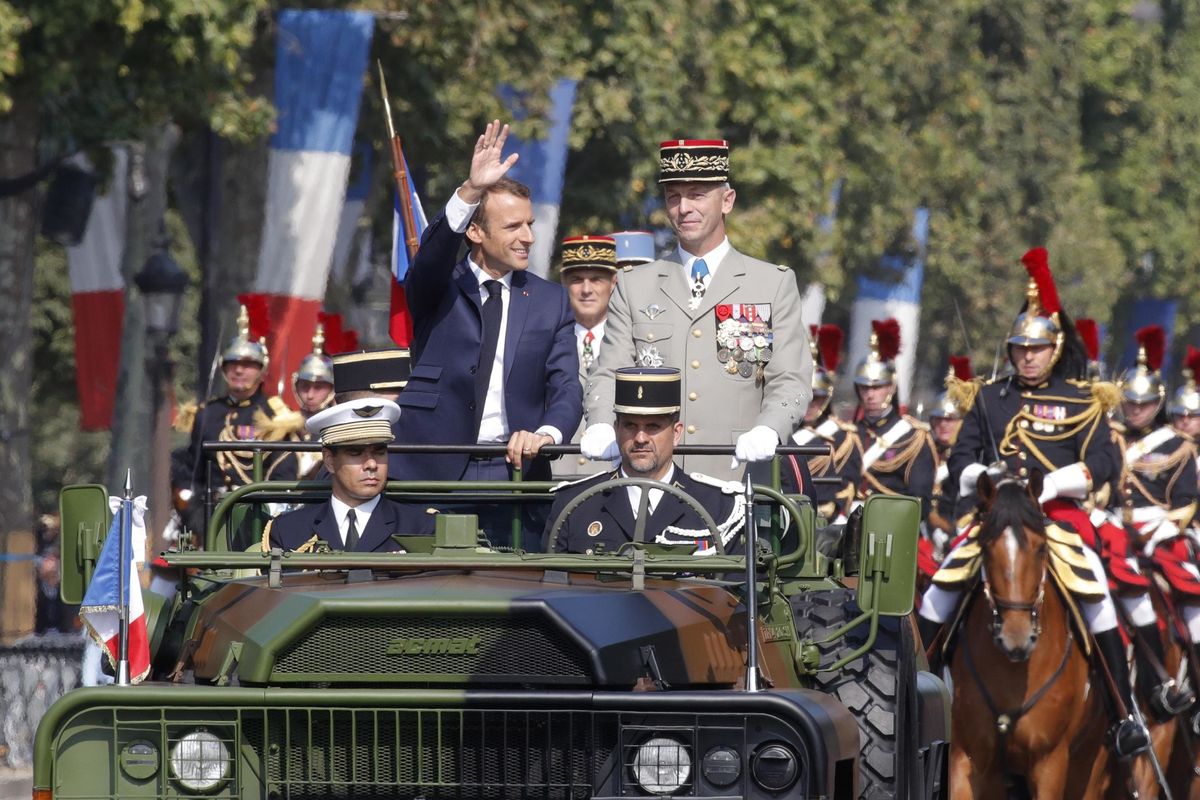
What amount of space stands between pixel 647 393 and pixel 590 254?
4940 millimetres

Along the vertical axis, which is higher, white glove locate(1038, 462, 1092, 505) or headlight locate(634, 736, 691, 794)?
white glove locate(1038, 462, 1092, 505)

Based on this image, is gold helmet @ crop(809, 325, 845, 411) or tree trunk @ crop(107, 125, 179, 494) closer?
gold helmet @ crop(809, 325, 845, 411)

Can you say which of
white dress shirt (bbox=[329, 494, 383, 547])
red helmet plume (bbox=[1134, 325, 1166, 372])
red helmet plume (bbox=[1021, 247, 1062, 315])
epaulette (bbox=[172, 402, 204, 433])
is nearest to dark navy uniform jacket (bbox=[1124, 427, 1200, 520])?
red helmet plume (bbox=[1134, 325, 1166, 372])

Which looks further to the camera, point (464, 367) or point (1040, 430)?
point (1040, 430)

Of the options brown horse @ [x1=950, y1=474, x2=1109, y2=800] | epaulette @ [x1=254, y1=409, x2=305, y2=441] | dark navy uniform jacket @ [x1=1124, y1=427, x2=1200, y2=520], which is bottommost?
brown horse @ [x1=950, y1=474, x2=1109, y2=800]

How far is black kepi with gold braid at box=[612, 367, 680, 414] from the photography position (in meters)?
9.58

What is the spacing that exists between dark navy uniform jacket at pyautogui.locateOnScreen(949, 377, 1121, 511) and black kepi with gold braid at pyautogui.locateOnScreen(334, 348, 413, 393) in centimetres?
568

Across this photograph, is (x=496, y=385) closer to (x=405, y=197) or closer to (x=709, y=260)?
(x=709, y=260)

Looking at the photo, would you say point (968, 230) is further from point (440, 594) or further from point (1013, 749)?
point (440, 594)

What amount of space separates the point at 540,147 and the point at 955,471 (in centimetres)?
1380

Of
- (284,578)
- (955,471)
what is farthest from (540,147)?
(284,578)

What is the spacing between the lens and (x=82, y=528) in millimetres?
9047

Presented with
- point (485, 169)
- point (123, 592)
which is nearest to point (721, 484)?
point (485, 169)

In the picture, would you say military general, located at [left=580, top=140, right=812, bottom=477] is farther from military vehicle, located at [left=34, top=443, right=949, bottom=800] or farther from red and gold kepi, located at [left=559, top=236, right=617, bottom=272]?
red and gold kepi, located at [left=559, top=236, right=617, bottom=272]
